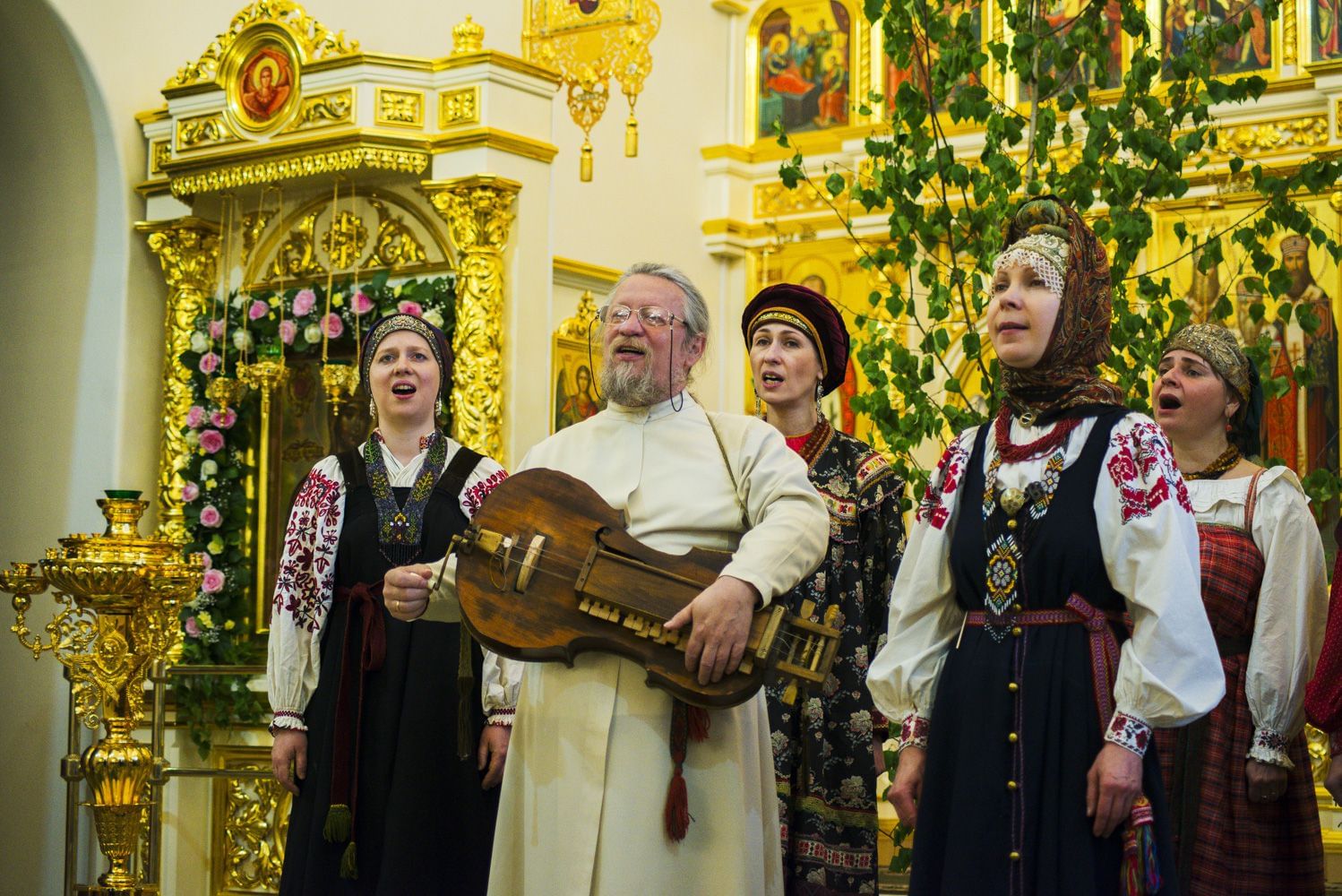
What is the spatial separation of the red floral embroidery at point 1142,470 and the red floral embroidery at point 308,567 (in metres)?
2.28

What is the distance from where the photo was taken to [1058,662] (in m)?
2.94

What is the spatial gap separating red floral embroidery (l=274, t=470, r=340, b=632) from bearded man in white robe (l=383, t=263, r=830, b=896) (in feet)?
3.31

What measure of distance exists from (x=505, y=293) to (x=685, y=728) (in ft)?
13.2

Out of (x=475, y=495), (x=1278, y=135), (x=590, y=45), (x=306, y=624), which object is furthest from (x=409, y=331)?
(x=1278, y=135)

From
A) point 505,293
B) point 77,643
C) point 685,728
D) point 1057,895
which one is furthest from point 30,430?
point 1057,895

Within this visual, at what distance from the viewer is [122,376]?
754 centimetres

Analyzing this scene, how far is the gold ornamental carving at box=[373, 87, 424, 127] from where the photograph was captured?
7113mm

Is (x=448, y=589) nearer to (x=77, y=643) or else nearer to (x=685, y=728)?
(x=685, y=728)

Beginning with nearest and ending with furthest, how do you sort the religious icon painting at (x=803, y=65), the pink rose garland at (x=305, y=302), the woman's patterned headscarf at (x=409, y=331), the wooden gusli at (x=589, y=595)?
the wooden gusli at (x=589, y=595), the woman's patterned headscarf at (x=409, y=331), the pink rose garland at (x=305, y=302), the religious icon painting at (x=803, y=65)

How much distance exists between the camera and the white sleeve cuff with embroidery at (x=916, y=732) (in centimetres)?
318

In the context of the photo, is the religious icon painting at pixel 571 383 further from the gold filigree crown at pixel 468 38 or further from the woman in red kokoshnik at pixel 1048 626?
the woman in red kokoshnik at pixel 1048 626

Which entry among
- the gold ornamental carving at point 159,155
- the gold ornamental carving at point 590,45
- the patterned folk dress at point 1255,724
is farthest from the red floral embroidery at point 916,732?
the gold ornamental carving at point 590,45

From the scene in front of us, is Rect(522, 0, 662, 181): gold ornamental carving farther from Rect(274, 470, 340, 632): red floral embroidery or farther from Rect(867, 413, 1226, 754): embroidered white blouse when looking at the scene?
Rect(867, 413, 1226, 754): embroidered white blouse

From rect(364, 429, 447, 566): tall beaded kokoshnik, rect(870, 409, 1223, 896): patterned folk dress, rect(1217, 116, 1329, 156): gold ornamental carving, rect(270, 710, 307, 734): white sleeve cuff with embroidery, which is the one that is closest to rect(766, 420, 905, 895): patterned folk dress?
rect(870, 409, 1223, 896): patterned folk dress
